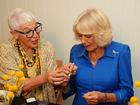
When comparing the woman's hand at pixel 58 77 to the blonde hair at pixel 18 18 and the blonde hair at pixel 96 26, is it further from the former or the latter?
the blonde hair at pixel 18 18

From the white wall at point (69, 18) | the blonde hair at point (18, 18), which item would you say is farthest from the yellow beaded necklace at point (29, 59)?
the white wall at point (69, 18)

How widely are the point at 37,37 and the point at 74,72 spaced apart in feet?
1.20

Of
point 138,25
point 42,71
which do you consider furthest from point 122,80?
point 42,71

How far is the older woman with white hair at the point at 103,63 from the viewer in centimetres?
179

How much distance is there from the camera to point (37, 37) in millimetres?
1973

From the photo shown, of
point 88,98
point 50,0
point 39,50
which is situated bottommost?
point 88,98

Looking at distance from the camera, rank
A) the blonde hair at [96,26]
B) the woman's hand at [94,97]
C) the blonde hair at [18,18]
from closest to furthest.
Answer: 1. the woman's hand at [94,97]
2. the blonde hair at [96,26]
3. the blonde hair at [18,18]

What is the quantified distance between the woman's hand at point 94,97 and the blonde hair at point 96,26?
32 centimetres

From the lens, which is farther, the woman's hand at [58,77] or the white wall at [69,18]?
the white wall at [69,18]

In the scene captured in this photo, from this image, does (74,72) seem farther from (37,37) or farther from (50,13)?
(50,13)

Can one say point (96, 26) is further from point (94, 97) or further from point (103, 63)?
point (94, 97)

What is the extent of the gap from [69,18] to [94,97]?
810 mm

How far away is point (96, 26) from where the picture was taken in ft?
5.86

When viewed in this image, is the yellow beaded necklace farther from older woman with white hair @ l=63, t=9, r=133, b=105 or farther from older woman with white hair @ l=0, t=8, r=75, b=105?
older woman with white hair @ l=63, t=9, r=133, b=105
